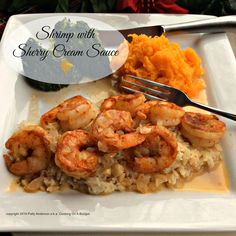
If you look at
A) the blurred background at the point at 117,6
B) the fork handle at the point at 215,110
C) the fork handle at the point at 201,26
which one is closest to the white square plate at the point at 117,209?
the fork handle at the point at 215,110

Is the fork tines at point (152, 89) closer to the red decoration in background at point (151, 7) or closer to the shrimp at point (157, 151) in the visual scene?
the shrimp at point (157, 151)

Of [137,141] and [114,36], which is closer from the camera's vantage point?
[137,141]

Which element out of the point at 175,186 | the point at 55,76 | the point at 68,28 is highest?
the point at 68,28

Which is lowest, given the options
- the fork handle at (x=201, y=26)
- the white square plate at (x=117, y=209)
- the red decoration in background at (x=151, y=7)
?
the white square plate at (x=117, y=209)

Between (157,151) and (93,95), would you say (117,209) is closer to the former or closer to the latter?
(157,151)

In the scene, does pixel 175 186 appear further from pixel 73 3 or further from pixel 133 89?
pixel 73 3

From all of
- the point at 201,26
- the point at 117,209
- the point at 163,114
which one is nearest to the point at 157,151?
the point at 163,114

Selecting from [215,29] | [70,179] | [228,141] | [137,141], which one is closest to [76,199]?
[70,179]
